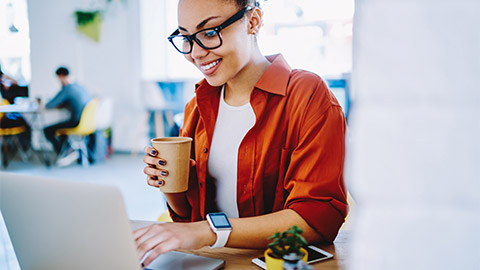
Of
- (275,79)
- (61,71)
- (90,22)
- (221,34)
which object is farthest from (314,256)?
(90,22)

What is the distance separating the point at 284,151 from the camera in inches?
54.5

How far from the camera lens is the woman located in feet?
3.92

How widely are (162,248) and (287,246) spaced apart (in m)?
0.30

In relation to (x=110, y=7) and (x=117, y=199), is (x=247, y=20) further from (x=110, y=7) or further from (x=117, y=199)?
(x=110, y=7)

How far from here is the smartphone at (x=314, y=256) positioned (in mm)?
1050

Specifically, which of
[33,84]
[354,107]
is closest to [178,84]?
[33,84]

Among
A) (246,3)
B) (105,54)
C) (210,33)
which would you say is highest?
(105,54)

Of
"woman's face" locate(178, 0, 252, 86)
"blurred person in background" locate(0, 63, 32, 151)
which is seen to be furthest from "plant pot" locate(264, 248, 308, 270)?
"blurred person in background" locate(0, 63, 32, 151)

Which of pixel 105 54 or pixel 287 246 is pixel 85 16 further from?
pixel 287 246

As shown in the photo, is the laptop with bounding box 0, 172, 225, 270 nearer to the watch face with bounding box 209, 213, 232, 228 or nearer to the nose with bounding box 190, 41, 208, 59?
the watch face with bounding box 209, 213, 232, 228

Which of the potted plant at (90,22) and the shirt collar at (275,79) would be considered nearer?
the shirt collar at (275,79)

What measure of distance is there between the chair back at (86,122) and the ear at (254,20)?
5012mm

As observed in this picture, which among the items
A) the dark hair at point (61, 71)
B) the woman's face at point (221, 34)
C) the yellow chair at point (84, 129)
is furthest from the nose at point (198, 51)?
the dark hair at point (61, 71)

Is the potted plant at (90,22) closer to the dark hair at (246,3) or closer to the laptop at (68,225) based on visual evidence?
the dark hair at (246,3)
